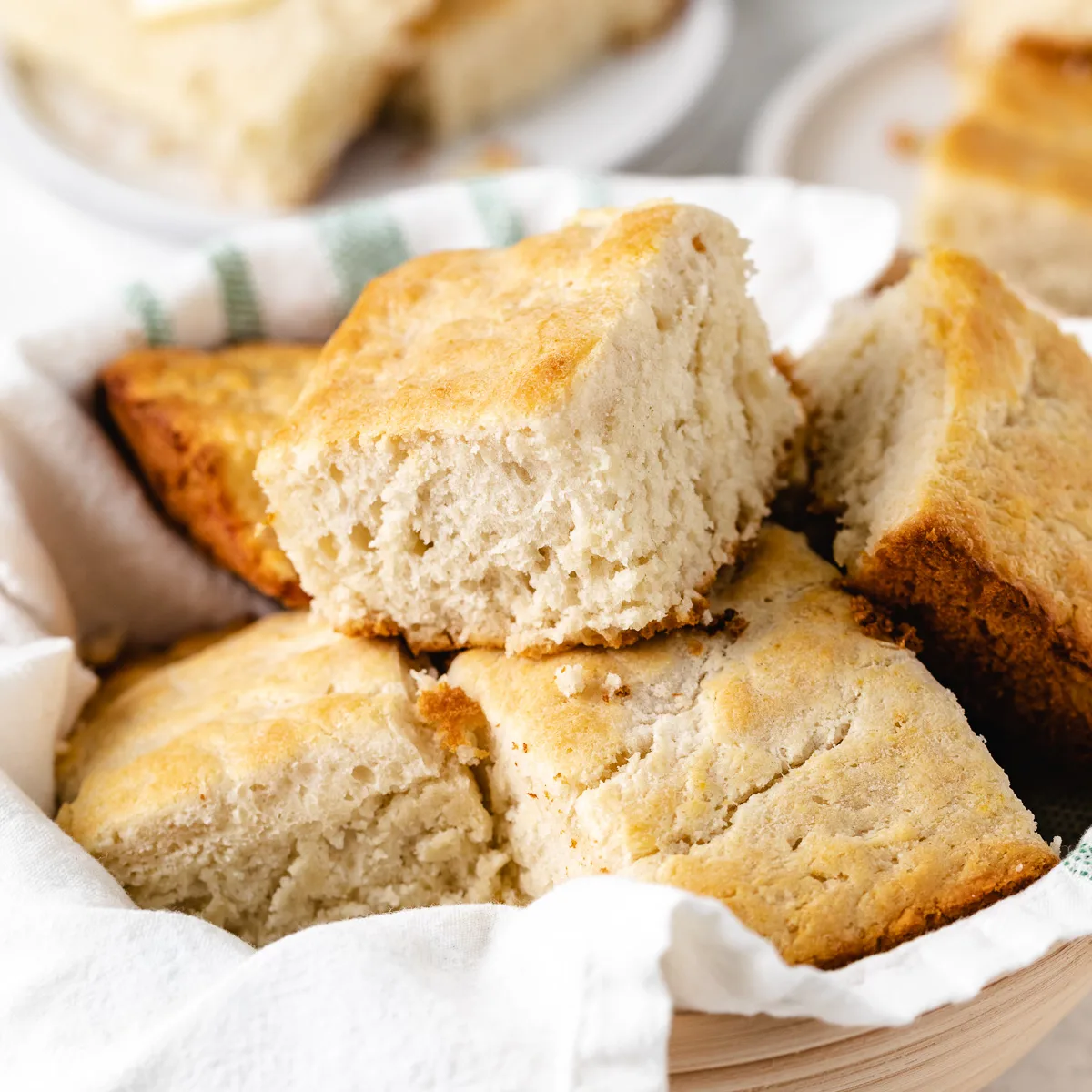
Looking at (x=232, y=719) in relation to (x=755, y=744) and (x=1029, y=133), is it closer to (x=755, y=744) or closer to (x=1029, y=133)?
(x=755, y=744)

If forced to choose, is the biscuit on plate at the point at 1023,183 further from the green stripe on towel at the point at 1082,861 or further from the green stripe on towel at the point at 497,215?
the green stripe on towel at the point at 1082,861

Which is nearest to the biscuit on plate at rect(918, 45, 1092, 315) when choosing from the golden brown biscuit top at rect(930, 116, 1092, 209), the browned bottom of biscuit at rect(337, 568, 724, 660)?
the golden brown biscuit top at rect(930, 116, 1092, 209)

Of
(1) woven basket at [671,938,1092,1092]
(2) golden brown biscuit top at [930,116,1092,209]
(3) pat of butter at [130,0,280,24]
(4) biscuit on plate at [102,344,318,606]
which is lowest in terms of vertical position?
(1) woven basket at [671,938,1092,1092]

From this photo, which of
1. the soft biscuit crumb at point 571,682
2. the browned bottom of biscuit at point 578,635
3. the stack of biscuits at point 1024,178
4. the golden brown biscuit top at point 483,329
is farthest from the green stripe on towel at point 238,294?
the stack of biscuits at point 1024,178

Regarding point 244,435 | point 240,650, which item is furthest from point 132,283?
point 240,650

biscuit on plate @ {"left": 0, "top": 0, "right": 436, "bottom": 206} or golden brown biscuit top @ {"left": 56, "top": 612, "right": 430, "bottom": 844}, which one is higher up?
biscuit on plate @ {"left": 0, "top": 0, "right": 436, "bottom": 206}

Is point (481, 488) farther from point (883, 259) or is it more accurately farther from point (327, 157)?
point (327, 157)

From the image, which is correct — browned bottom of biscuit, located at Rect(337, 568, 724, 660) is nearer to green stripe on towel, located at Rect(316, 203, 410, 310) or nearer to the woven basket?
the woven basket
